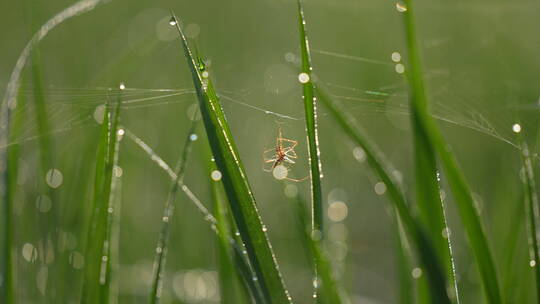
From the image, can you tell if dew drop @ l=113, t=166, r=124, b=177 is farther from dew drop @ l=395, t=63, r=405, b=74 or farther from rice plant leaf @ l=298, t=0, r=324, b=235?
dew drop @ l=395, t=63, r=405, b=74


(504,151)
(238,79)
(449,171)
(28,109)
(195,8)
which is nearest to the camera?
(449,171)

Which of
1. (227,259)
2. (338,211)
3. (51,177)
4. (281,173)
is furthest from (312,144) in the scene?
(338,211)

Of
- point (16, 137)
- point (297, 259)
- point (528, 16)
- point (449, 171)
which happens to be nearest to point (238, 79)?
point (297, 259)

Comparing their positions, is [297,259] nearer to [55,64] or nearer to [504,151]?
[504,151]

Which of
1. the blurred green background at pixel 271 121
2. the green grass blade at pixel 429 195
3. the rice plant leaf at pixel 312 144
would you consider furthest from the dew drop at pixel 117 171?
the green grass blade at pixel 429 195

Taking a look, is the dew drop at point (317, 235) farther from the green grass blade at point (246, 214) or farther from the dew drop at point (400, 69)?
the dew drop at point (400, 69)

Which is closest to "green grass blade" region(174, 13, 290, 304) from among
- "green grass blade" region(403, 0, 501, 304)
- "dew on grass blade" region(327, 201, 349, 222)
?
"green grass blade" region(403, 0, 501, 304)

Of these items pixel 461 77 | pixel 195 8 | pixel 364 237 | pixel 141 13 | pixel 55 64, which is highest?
pixel 195 8
